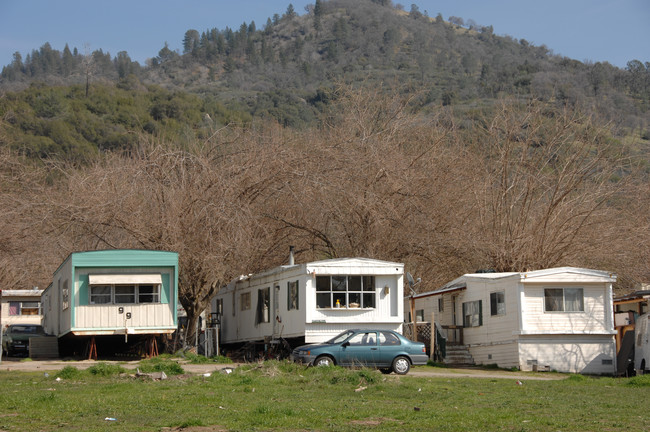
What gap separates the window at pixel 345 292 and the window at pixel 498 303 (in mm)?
4165

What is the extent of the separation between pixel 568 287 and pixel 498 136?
1195 cm

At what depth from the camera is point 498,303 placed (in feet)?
84.8

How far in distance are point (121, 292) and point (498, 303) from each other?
38.0 feet

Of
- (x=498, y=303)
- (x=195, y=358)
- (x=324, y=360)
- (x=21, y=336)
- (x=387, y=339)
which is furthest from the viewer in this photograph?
(x=21, y=336)

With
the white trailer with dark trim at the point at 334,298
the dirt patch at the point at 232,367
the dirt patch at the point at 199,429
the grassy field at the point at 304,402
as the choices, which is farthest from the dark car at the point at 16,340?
the dirt patch at the point at 199,429

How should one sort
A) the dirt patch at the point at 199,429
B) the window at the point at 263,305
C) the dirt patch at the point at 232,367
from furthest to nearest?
the window at the point at 263,305 → the dirt patch at the point at 232,367 → the dirt patch at the point at 199,429

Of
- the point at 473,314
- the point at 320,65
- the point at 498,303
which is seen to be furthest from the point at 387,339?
the point at 320,65

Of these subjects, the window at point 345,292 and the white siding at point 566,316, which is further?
the white siding at point 566,316

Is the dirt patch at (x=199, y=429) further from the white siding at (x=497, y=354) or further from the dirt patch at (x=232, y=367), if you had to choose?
the white siding at (x=497, y=354)

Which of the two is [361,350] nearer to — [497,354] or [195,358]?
[195,358]

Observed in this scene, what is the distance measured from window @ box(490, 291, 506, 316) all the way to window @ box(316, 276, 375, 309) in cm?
417

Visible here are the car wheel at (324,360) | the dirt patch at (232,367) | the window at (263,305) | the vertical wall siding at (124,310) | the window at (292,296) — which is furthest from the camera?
the window at (263,305)

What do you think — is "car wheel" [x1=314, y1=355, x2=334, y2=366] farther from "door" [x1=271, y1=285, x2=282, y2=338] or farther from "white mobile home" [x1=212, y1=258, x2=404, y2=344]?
"door" [x1=271, y1=285, x2=282, y2=338]

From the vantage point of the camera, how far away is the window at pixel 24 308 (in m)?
37.3
